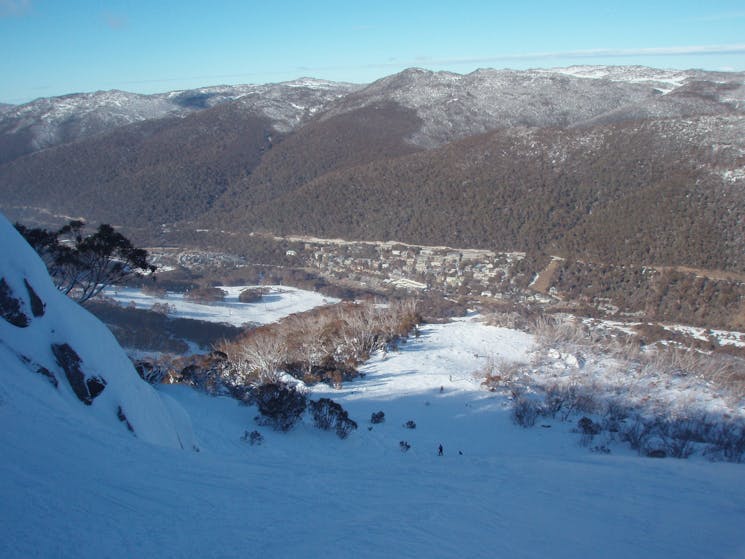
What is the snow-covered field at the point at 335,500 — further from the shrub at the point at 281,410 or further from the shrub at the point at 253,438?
the shrub at the point at 281,410

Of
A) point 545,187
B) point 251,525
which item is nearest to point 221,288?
point 545,187

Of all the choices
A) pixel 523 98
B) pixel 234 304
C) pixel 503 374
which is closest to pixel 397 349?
pixel 503 374

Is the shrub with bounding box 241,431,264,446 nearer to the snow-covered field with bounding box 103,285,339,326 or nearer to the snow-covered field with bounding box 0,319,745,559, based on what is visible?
the snow-covered field with bounding box 0,319,745,559

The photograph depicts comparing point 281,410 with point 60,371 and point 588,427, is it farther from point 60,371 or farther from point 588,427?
point 588,427

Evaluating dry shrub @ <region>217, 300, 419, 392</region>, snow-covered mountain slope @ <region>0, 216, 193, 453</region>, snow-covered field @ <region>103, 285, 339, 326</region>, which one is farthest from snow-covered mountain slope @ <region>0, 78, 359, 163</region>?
snow-covered mountain slope @ <region>0, 216, 193, 453</region>

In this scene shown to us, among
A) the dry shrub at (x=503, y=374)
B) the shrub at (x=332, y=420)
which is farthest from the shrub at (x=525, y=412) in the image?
the shrub at (x=332, y=420)

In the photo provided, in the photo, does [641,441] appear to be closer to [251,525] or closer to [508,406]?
[508,406]
